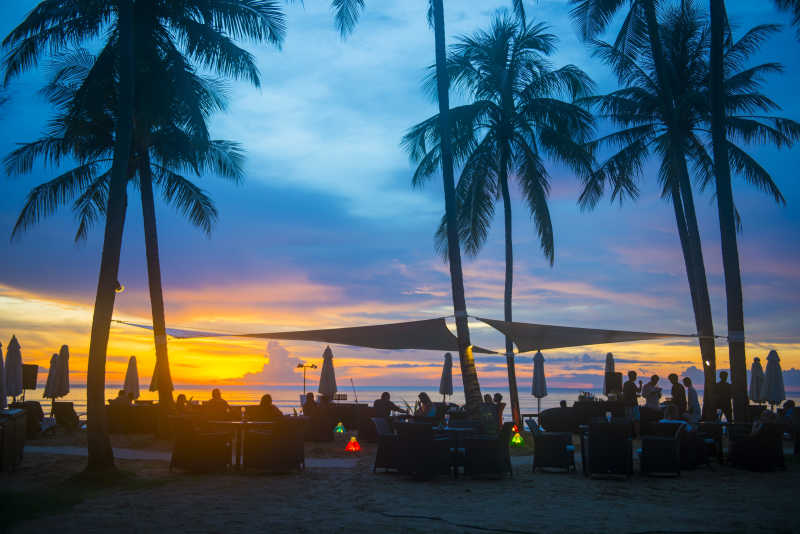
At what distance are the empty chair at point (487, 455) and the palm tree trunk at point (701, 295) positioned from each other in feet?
24.7

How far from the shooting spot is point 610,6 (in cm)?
1361

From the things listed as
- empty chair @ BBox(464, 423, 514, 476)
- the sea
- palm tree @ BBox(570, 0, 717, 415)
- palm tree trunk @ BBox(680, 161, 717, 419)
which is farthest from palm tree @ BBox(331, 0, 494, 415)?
palm tree trunk @ BBox(680, 161, 717, 419)

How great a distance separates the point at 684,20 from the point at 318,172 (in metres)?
9.70

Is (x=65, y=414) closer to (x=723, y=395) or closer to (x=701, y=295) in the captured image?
(x=723, y=395)

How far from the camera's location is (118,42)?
8.59 metres

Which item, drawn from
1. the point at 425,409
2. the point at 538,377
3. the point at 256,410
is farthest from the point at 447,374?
the point at 256,410

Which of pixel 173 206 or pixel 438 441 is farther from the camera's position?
pixel 173 206

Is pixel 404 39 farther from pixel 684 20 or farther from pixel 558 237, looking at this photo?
pixel 684 20

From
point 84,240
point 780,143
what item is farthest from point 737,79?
point 84,240

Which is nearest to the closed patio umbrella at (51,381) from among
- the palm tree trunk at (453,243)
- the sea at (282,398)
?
the sea at (282,398)

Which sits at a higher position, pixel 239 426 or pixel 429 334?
pixel 429 334

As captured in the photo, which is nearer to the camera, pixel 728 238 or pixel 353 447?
pixel 353 447

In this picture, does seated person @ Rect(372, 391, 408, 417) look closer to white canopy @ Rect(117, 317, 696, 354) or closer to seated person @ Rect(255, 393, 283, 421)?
→ white canopy @ Rect(117, 317, 696, 354)

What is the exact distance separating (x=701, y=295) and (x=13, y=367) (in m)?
14.5
